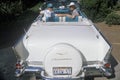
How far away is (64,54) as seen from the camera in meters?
7.11

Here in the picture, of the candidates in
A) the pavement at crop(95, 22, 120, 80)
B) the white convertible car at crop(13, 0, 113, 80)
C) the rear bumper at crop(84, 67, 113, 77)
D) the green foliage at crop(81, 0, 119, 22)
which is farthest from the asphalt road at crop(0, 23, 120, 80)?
the green foliage at crop(81, 0, 119, 22)

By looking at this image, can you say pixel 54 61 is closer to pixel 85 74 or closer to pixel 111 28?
pixel 85 74

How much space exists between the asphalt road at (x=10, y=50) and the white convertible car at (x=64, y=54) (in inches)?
18.8

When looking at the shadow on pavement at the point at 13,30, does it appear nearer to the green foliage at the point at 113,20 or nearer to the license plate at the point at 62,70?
the green foliage at the point at 113,20

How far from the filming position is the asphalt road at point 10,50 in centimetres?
899

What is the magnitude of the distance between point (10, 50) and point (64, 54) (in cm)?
442

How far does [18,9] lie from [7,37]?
4.56 meters

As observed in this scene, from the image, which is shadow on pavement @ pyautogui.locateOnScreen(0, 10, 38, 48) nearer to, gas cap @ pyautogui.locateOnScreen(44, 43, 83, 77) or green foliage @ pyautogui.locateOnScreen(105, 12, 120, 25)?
green foliage @ pyautogui.locateOnScreen(105, 12, 120, 25)

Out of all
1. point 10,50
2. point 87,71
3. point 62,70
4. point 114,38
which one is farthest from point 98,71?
point 114,38

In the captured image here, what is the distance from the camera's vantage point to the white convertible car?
7.16 metres

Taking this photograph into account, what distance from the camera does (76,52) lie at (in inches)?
283

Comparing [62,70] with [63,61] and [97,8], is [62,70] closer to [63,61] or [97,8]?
[63,61]

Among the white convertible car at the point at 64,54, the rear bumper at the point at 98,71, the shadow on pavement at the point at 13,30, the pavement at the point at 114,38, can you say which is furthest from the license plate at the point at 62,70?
the shadow on pavement at the point at 13,30

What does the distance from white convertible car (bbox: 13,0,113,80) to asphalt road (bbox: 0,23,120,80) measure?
1.56 feet
